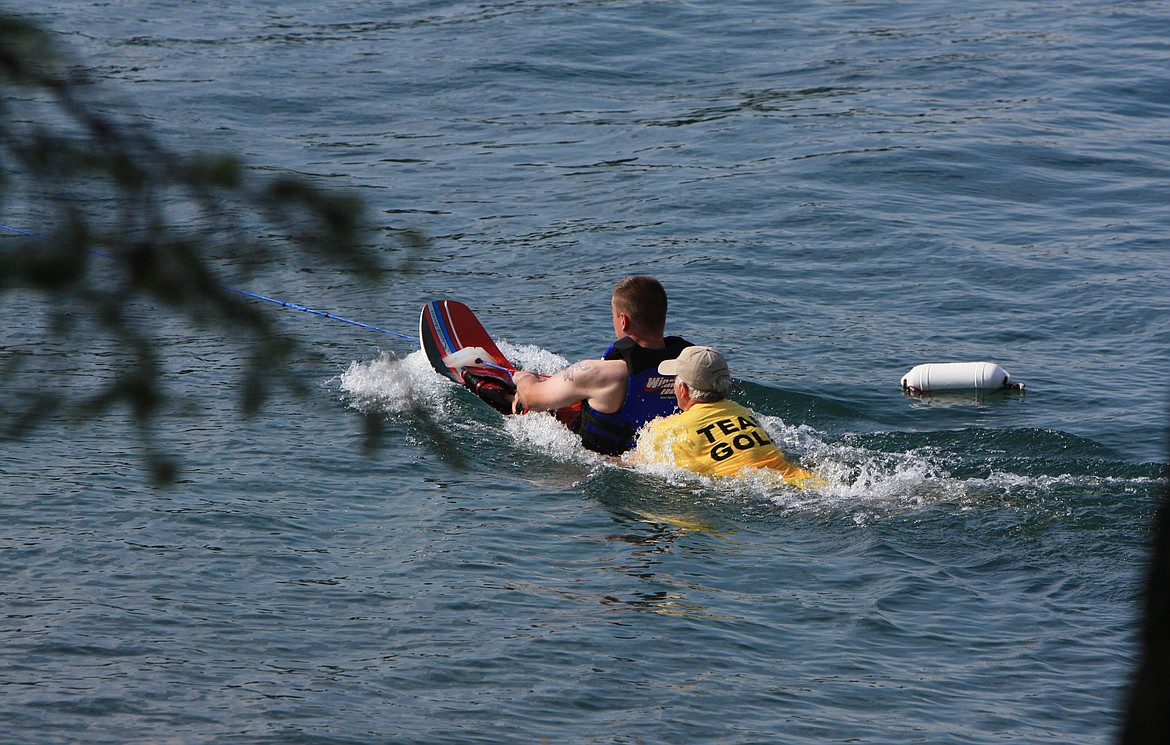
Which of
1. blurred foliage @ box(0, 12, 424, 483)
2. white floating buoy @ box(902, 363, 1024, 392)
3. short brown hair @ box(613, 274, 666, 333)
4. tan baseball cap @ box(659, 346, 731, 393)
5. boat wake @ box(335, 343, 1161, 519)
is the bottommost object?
boat wake @ box(335, 343, 1161, 519)

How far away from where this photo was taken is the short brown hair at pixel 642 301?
8430mm

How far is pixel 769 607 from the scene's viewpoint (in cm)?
655

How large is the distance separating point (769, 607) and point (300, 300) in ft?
23.1

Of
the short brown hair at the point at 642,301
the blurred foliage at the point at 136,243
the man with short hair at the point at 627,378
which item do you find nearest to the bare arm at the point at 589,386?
the man with short hair at the point at 627,378

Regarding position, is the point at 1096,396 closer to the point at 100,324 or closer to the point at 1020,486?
the point at 1020,486

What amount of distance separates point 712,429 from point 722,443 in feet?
0.33

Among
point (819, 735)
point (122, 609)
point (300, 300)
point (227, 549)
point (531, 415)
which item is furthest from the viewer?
point (300, 300)

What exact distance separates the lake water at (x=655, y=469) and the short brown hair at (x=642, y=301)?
3.05 feet

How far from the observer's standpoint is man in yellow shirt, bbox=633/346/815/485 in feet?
26.0

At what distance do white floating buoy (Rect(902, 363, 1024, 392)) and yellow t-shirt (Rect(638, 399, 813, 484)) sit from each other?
215 centimetres

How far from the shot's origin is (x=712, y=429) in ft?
26.4

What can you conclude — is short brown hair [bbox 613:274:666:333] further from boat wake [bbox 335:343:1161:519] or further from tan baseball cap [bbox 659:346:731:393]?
boat wake [bbox 335:343:1161:519]

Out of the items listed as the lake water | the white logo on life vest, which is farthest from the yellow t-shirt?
the white logo on life vest

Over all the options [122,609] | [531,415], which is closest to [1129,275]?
[531,415]
